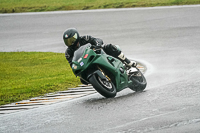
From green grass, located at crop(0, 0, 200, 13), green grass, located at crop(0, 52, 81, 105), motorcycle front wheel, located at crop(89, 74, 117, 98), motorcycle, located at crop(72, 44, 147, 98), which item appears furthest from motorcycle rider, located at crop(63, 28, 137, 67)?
green grass, located at crop(0, 0, 200, 13)

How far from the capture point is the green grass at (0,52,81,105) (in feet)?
37.7

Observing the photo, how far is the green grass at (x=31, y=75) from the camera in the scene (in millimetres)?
11484

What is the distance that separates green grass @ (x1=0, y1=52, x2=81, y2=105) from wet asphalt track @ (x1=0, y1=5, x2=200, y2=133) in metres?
1.79

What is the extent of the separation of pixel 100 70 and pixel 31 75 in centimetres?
632

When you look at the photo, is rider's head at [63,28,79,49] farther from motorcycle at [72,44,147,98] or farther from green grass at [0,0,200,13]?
green grass at [0,0,200,13]

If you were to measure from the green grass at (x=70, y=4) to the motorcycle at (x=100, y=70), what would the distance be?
1874 centimetres

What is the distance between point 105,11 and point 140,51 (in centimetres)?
1082

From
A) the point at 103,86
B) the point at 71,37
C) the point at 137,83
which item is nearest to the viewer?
the point at 103,86

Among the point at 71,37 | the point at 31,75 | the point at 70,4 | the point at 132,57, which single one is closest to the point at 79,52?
the point at 71,37

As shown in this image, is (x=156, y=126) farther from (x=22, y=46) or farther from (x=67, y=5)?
(x=67, y=5)

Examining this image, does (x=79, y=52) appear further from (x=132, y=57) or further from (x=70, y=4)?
(x=70, y=4)

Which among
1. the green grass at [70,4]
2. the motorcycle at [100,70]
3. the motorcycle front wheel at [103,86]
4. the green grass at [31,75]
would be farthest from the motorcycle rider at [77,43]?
the green grass at [70,4]

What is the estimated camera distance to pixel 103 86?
8797 mm

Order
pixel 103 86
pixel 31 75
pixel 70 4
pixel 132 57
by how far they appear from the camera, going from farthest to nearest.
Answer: pixel 70 4 → pixel 132 57 → pixel 31 75 → pixel 103 86
